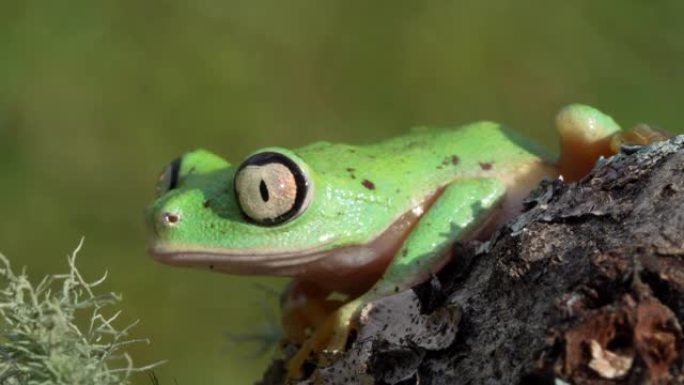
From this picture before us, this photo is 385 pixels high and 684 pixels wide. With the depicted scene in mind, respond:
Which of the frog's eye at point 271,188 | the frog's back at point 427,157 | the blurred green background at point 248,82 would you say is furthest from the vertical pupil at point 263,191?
the blurred green background at point 248,82

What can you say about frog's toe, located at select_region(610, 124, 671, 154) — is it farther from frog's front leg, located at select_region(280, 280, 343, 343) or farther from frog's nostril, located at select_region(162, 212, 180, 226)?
frog's nostril, located at select_region(162, 212, 180, 226)

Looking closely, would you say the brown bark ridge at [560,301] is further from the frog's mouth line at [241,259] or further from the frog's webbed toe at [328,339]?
the frog's mouth line at [241,259]

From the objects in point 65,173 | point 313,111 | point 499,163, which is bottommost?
point 65,173

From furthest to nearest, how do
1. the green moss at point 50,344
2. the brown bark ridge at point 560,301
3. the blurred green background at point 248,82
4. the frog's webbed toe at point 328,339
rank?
1. the blurred green background at point 248,82
2. the frog's webbed toe at point 328,339
3. the green moss at point 50,344
4. the brown bark ridge at point 560,301

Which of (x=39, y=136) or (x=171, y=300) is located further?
(x=39, y=136)

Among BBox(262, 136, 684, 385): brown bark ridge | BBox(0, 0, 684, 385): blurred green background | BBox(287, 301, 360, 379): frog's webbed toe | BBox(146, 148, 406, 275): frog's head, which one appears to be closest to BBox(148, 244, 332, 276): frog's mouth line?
BBox(146, 148, 406, 275): frog's head

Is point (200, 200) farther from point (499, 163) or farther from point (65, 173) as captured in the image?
point (65, 173)

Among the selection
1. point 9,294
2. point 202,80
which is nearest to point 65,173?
point 202,80
